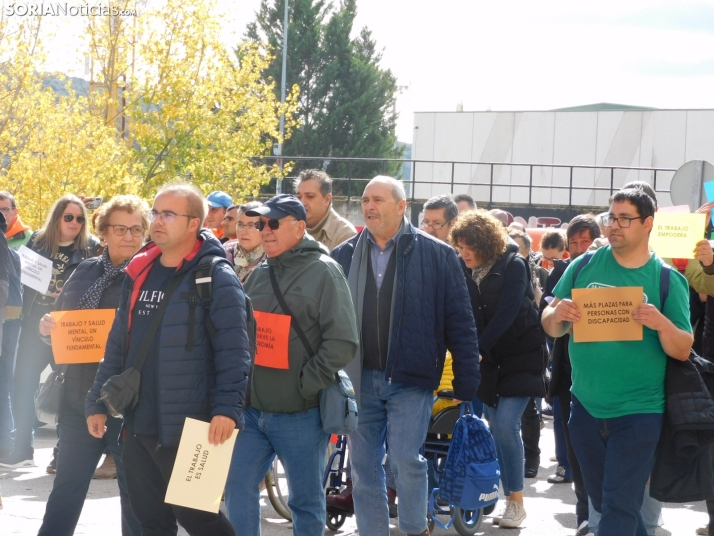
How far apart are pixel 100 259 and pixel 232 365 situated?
4.99 ft

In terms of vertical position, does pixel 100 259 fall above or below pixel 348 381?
above

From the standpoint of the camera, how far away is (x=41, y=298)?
8219mm

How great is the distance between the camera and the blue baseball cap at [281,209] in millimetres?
5051

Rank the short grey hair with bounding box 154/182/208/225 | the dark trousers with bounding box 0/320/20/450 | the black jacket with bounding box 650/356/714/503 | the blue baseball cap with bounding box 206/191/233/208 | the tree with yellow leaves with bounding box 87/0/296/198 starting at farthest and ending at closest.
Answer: the tree with yellow leaves with bounding box 87/0/296/198 < the blue baseball cap with bounding box 206/191/233/208 < the dark trousers with bounding box 0/320/20/450 < the black jacket with bounding box 650/356/714/503 < the short grey hair with bounding box 154/182/208/225

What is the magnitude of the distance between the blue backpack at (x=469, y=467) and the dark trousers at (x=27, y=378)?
144 inches

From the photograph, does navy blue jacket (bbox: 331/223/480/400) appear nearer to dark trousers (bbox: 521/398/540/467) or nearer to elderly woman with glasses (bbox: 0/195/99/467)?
elderly woman with glasses (bbox: 0/195/99/467)

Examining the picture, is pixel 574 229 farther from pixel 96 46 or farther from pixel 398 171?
pixel 398 171

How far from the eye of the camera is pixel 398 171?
1914 inches

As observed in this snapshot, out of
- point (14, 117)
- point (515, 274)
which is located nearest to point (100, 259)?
point (515, 274)

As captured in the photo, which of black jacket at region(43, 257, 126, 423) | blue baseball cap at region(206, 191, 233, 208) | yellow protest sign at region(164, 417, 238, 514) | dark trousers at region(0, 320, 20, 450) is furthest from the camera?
blue baseball cap at region(206, 191, 233, 208)

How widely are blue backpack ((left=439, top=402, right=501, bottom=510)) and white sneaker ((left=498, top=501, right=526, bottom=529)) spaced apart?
670mm

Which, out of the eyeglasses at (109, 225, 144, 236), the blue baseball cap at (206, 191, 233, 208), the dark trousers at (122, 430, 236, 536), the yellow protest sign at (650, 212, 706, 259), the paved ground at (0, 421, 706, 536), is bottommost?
the paved ground at (0, 421, 706, 536)

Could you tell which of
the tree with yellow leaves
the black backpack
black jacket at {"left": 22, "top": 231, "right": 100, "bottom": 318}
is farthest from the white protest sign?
the tree with yellow leaves

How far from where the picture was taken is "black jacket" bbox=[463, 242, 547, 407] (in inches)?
273
